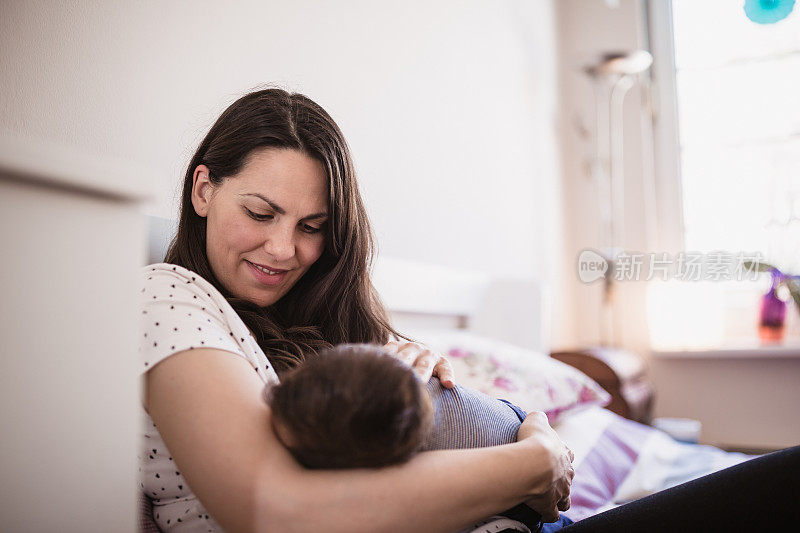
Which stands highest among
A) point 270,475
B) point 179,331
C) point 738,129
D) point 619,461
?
point 738,129

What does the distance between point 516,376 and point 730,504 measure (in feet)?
2.34

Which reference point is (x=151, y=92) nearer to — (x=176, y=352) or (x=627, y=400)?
(x=176, y=352)

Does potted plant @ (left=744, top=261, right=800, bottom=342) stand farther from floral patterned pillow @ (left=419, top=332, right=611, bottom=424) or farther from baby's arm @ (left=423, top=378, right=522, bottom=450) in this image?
baby's arm @ (left=423, top=378, right=522, bottom=450)

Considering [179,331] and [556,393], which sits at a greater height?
[179,331]

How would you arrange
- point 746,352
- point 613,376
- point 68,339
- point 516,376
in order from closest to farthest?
point 68,339, point 516,376, point 613,376, point 746,352

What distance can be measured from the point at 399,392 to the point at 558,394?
0.99 m

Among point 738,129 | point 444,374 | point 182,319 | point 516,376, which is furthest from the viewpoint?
point 738,129

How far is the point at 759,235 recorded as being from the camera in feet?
9.18

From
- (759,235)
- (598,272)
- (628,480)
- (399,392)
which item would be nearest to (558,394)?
(628,480)

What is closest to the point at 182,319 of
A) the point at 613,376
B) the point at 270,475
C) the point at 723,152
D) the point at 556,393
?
the point at 270,475

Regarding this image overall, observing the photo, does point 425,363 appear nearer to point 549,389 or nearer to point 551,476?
point 551,476

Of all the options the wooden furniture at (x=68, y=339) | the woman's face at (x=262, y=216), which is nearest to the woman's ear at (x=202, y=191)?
the woman's face at (x=262, y=216)

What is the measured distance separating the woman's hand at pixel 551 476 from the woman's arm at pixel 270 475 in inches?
2.5

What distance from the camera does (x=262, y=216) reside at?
0.91 meters
